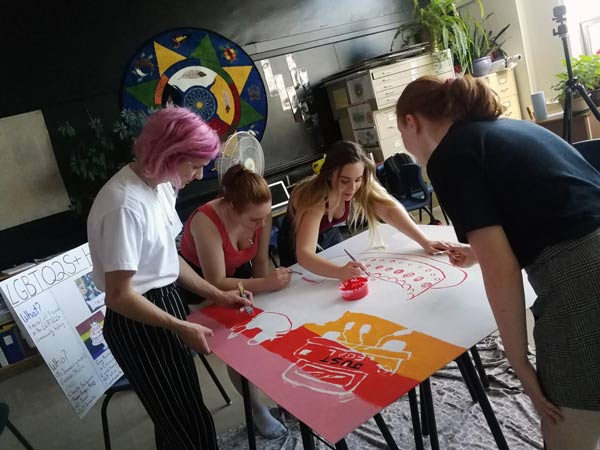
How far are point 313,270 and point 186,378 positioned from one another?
2.01ft

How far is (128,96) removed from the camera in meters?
3.71

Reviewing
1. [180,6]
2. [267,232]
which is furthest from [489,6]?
[267,232]

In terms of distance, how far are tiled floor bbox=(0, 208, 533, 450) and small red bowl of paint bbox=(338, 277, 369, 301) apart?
106 centimetres

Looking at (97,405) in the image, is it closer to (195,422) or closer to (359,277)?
(195,422)

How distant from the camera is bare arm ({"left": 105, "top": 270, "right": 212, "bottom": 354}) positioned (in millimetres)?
1276

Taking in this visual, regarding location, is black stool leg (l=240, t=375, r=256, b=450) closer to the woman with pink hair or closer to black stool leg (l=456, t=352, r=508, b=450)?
the woman with pink hair

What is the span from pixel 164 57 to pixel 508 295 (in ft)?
12.0

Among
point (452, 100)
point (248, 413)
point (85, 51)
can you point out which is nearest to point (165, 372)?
point (248, 413)

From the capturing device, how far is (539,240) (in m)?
0.91

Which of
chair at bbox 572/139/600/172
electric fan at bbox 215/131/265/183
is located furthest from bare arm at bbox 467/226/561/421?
electric fan at bbox 215/131/265/183

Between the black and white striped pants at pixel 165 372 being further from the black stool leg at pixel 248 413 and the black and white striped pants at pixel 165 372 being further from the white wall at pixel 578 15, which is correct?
the white wall at pixel 578 15

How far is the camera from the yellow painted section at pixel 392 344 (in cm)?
107

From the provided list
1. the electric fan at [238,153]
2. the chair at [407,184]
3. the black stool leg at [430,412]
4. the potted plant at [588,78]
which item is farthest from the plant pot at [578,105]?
the black stool leg at [430,412]

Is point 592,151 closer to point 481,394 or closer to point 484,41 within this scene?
point 481,394
